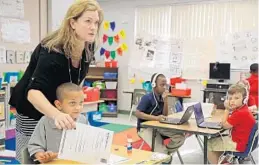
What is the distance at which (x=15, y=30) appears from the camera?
4703mm

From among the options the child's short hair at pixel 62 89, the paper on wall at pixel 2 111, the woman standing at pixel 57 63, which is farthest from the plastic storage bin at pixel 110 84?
the child's short hair at pixel 62 89

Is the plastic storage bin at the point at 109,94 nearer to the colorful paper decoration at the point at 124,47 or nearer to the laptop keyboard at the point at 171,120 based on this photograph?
the colorful paper decoration at the point at 124,47

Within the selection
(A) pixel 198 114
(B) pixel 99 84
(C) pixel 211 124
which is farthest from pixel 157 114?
(B) pixel 99 84

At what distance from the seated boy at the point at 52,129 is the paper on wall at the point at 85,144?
29cm

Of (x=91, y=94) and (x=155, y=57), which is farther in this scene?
(x=155, y=57)

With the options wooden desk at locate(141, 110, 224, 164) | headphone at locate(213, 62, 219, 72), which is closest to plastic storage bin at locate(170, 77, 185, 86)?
headphone at locate(213, 62, 219, 72)

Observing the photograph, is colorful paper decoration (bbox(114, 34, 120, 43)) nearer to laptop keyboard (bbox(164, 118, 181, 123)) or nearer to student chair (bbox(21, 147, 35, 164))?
laptop keyboard (bbox(164, 118, 181, 123))

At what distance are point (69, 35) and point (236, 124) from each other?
2.13 metres

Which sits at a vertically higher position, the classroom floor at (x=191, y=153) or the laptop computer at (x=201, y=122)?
the laptop computer at (x=201, y=122)

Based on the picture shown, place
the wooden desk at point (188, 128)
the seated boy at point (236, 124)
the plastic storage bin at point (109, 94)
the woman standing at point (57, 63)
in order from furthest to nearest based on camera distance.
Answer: the plastic storage bin at point (109, 94) → the seated boy at point (236, 124) → the wooden desk at point (188, 128) → the woman standing at point (57, 63)

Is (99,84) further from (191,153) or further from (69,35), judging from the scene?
(69,35)

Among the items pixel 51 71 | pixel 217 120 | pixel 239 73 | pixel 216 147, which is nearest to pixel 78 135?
pixel 51 71

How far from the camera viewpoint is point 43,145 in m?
1.76

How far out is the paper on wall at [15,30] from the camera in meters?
4.59
